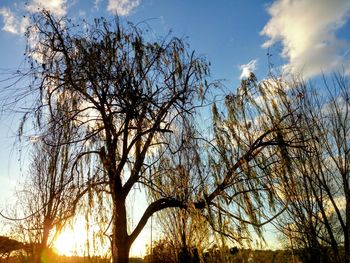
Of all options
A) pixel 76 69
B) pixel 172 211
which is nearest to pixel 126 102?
pixel 76 69

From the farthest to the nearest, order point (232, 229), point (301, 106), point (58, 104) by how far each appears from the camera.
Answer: point (301, 106) < point (232, 229) < point (58, 104)

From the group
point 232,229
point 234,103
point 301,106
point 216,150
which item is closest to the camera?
point 232,229

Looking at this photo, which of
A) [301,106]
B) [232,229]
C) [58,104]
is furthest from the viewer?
Answer: [301,106]

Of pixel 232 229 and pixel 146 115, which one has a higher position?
pixel 146 115

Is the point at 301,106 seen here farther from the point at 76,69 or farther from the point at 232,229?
the point at 76,69

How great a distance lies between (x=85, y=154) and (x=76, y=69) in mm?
1036

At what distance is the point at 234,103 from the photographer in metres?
4.47

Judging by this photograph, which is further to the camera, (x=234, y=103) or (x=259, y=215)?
(x=234, y=103)

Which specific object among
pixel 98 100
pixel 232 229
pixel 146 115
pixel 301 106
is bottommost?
pixel 232 229

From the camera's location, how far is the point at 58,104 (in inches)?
141

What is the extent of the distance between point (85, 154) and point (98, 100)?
77cm

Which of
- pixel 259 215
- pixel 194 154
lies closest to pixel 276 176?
pixel 259 215

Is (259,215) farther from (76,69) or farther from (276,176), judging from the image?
(76,69)

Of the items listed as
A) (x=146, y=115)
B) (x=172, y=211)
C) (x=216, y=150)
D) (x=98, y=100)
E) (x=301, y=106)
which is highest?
(x=301, y=106)
